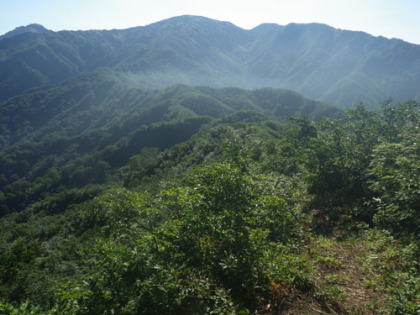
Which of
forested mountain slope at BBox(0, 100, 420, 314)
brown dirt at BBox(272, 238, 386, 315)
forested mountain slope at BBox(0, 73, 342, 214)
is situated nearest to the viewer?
forested mountain slope at BBox(0, 100, 420, 314)

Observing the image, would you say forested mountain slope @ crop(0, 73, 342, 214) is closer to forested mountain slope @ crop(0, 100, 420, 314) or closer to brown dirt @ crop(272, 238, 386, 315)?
forested mountain slope @ crop(0, 100, 420, 314)

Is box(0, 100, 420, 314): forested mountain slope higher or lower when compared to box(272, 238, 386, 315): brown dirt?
higher

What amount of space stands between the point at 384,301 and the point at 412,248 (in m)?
1.79

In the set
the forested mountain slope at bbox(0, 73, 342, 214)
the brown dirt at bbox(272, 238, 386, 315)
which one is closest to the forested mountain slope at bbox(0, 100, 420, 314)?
the brown dirt at bbox(272, 238, 386, 315)

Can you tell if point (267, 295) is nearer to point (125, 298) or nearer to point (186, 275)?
point (186, 275)

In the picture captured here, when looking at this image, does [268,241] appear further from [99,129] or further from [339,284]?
[99,129]

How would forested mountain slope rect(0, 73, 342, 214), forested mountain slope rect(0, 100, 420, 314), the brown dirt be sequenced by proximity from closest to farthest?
forested mountain slope rect(0, 100, 420, 314) → the brown dirt → forested mountain slope rect(0, 73, 342, 214)

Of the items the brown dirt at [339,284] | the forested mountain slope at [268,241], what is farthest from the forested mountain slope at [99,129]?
the brown dirt at [339,284]

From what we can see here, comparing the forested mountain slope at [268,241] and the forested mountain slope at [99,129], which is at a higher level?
the forested mountain slope at [268,241]

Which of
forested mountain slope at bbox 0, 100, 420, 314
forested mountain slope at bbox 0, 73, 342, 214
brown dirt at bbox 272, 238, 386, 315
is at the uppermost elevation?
forested mountain slope at bbox 0, 100, 420, 314

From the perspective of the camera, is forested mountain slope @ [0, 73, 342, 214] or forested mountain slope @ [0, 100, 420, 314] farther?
forested mountain slope @ [0, 73, 342, 214]

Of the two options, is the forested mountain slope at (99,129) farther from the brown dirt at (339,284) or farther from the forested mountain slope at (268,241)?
the brown dirt at (339,284)

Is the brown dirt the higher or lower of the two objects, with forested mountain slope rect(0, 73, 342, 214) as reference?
higher

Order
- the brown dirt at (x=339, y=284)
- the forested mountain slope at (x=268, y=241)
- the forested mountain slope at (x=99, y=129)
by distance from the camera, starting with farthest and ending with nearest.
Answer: the forested mountain slope at (x=99, y=129), the brown dirt at (x=339, y=284), the forested mountain slope at (x=268, y=241)
